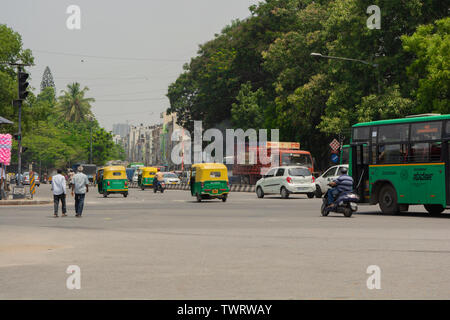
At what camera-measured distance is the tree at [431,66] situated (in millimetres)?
37406

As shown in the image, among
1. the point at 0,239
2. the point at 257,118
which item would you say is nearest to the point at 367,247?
the point at 0,239

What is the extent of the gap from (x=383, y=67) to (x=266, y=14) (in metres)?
23.8

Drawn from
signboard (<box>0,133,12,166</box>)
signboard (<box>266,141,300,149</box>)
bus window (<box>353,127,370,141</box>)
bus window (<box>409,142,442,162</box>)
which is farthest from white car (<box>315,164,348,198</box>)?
signboard (<box>0,133,12,166</box>)

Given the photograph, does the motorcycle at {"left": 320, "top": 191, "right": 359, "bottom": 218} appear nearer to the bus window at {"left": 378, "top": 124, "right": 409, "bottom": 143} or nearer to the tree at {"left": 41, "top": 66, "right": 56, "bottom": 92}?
the bus window at {"left": 378, "top": 124, "right": 409, "bottom": 143}

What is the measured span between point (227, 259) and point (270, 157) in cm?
4254

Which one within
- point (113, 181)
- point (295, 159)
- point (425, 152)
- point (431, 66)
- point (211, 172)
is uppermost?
point (431, 66)

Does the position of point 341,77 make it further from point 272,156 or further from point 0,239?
point 0,239

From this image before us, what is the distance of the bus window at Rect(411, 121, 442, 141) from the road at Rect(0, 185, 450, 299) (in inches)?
137

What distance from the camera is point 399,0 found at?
42562 mm

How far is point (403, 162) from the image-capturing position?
24.6 m

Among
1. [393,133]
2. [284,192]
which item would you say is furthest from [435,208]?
[284,192]

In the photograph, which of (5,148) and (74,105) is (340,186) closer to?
(5,148)

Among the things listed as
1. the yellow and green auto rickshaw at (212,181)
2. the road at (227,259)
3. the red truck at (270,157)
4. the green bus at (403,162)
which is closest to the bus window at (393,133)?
the green bus at (403,162)

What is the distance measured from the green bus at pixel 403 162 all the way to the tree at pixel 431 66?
12.6m
